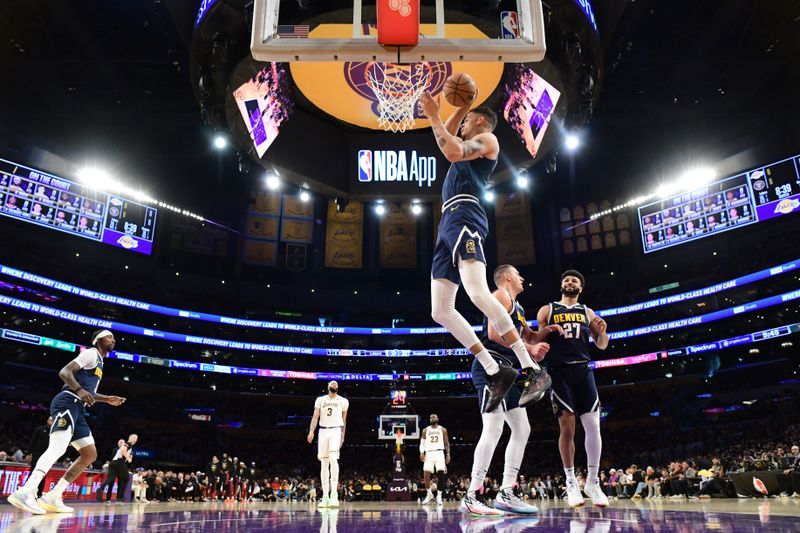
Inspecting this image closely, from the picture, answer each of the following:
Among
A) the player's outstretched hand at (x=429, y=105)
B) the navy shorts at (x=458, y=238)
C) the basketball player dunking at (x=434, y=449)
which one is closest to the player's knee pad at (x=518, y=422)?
the navy shorts at (x=458, y=238)

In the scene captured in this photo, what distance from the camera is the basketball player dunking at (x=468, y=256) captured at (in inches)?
174

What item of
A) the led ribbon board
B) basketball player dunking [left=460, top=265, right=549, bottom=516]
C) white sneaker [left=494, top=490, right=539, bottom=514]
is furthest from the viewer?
the led ribbon board

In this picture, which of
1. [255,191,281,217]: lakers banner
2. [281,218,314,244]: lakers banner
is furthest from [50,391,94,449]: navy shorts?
[281,218,314,244]: lakers banner

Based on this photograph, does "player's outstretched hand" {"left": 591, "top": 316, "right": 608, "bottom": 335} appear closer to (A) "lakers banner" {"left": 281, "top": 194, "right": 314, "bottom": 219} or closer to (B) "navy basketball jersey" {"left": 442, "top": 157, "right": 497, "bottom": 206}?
(B) "navy basketball jersey" {"left": 442, "top": 157, "right": 497, "bottom": 206}

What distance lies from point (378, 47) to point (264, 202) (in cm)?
3119

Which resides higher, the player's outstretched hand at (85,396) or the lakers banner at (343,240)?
the lakers banner at (343,240)

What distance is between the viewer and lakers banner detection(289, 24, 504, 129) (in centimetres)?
1449

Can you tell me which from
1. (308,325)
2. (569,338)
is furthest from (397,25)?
(308,325)

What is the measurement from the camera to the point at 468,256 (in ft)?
14.5

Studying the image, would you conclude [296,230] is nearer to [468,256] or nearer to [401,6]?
[401,6]

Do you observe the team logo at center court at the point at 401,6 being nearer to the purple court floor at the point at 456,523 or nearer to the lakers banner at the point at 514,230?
the purple court floor at the point at 456,523

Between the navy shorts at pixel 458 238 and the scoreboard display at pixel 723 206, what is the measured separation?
2815 cm

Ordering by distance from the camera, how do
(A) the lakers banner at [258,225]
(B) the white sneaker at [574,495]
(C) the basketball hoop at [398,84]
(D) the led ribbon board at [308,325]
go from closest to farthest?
(B) the white sneaker at [574,495] < (C) the basketball hoop at [398,84] < (D) the led ribbon board at [308,325] < (A) the lakers banner at [258,225]

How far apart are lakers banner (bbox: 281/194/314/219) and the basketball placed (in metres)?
31.6
